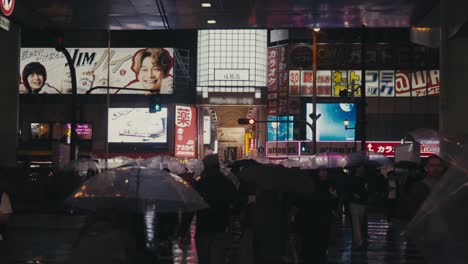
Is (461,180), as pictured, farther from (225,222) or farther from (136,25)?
(136,25)

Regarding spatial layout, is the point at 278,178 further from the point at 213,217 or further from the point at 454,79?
the point at 454,79

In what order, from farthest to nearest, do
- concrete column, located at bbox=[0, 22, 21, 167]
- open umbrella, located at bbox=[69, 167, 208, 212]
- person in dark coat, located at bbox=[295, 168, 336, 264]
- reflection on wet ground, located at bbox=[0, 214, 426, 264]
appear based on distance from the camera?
concrete column, located at bbox=[0, 22, 21, 167] < reflection on wet ground, located at bbox=[0, 214, 426, 264] < person in dark coat, located at bbox=[295, 168, 336, 264] < open umbrella, located at bbox=[69, 167, 208, 212]

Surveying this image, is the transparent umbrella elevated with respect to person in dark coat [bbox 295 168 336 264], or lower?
elevated

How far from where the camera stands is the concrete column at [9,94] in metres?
25.4

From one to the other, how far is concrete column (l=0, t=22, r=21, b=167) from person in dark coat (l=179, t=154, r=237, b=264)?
1619cm

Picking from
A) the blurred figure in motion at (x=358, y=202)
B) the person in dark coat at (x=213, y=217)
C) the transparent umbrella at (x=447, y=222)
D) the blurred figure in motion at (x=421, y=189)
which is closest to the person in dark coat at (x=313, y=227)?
the person in dark coat at (x=213, y=217)

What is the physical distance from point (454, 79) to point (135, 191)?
575 inches

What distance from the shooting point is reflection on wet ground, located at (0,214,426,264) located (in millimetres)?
15578

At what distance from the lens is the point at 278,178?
991cm

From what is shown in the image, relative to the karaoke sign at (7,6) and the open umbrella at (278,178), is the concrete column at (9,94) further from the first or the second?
the open umbrella at (278,178)

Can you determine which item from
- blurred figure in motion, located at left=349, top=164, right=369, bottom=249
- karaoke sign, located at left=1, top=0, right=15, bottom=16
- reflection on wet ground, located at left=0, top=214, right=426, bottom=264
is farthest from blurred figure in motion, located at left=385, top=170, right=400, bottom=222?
karaoke sign, located at left=1, top=0, right=15, bottom=16

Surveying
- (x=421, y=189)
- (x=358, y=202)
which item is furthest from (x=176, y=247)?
(x=421, y=189)

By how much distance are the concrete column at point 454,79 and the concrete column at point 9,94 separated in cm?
1380

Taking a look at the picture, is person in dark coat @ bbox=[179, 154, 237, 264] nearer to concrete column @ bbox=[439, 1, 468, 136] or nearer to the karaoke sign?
concrete column @ bbox=[439, 1, 468, 136]
